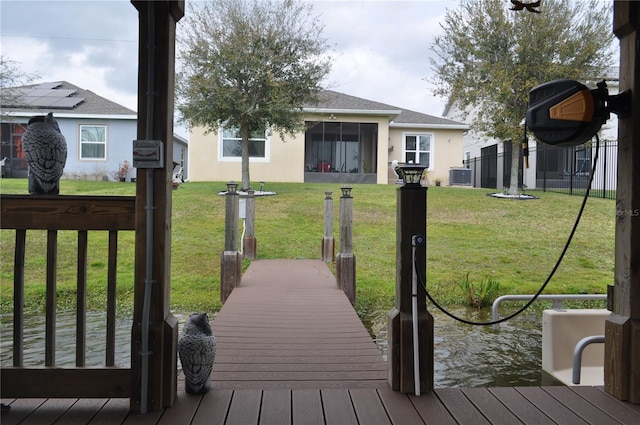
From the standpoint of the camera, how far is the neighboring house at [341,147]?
57.6 ft

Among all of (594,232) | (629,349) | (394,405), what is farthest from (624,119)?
(594,232)

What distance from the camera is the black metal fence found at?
14586mm

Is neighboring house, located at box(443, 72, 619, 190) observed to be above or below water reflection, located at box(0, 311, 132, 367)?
above

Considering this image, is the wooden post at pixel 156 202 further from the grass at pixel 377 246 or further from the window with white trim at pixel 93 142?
the window with white trim at pixel 93 142

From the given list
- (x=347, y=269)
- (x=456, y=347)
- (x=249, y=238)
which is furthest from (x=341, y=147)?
(x=456, y=347)

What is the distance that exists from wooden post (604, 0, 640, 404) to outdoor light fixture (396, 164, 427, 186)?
3.43 ft

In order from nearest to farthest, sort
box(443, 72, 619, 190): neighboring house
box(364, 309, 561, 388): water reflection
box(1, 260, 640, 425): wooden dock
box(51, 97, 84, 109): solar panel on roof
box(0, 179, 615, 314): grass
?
box(1, 260, 640, 425): wooden dock, box(364, 309, 561, 388): water reflection, box(0, 179, 615, 314): grass, box(51, 97, 84, 109): solar panel on roof, box(443, 72, 619, 190): neighboring house

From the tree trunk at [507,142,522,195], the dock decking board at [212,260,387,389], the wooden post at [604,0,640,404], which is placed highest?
the tree trunk at [507,142,522,195]

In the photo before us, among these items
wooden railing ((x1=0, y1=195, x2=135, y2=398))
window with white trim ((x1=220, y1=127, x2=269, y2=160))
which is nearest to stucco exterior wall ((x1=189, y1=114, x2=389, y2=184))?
window with white trim ((x1=220, y1=127, x2=269, y2=160))

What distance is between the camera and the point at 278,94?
1359cm

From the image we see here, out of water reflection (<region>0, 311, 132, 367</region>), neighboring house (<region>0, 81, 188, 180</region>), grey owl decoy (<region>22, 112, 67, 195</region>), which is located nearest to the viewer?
grey owl decoy (<region>22, 112, 67, 195</region>)

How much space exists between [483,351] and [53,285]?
4138 millimetres

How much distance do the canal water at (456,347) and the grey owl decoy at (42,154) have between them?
1940 millimetres

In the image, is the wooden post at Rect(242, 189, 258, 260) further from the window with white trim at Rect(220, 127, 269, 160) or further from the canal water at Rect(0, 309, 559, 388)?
the window with white trim at Rect(220, 127, 269, 160)
